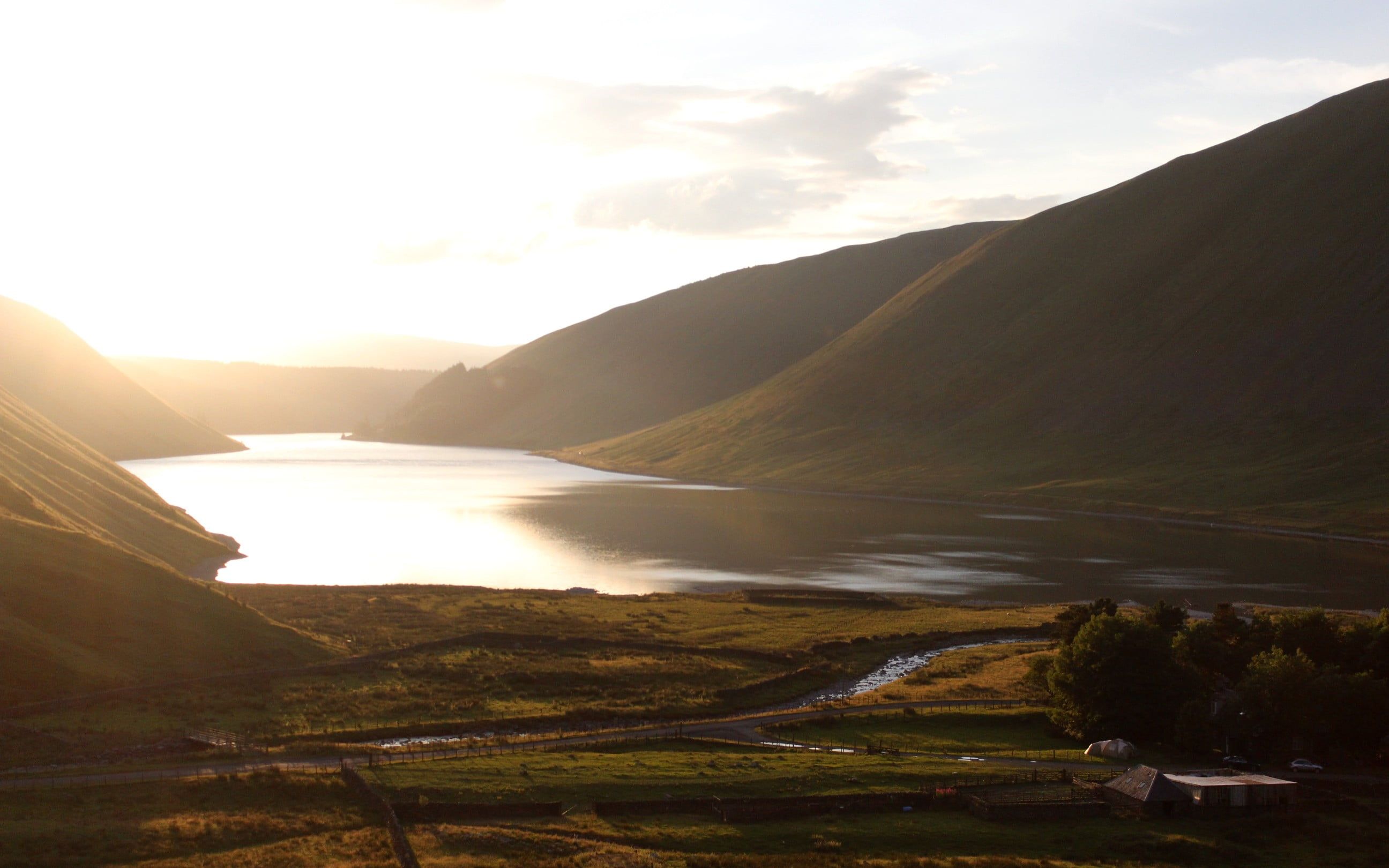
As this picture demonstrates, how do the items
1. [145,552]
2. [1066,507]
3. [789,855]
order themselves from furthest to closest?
[1066,507]
[145,552]
[789,855]

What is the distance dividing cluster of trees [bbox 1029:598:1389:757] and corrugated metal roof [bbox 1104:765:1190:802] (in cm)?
1040

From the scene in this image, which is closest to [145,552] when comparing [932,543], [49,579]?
[49,579]

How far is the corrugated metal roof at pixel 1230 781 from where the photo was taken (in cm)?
5084

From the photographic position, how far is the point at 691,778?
5009 centimetres

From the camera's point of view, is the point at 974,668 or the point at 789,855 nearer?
the point at 789,855

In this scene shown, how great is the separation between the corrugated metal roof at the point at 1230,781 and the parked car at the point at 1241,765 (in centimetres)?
414

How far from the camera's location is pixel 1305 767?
58156 mm

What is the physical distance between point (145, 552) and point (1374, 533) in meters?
151

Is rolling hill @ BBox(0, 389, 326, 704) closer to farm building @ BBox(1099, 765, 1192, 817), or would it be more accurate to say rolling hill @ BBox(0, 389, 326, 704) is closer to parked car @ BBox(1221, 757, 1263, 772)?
farm building @ BBox(1099, 765, 1192, 817)

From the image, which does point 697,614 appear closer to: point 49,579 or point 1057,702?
point 1057,702

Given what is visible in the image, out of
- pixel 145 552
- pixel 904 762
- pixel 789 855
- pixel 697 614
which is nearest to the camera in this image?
pixel 789 855

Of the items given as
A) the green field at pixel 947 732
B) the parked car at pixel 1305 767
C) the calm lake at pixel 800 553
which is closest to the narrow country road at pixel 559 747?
the green field at pixel 947 732

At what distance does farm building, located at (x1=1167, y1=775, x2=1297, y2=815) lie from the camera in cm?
5003

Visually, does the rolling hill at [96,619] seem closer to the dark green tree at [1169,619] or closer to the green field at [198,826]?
the green field at [198,826]
